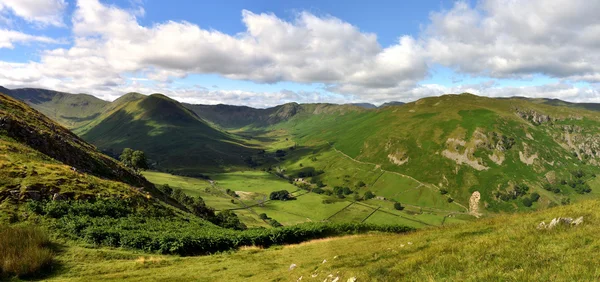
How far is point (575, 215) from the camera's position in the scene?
23.7 m

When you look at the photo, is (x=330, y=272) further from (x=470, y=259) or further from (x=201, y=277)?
(x=201, y=277)

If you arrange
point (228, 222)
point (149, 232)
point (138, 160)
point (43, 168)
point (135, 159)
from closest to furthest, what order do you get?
point (149, 232) < point (43, 168) < point (228, 222) < point (135, 159) < point (138, 160)

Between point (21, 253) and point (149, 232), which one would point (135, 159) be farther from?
point (21, 253)

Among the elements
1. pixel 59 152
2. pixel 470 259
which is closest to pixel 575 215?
pixel 470 259

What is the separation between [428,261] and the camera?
60.6ft

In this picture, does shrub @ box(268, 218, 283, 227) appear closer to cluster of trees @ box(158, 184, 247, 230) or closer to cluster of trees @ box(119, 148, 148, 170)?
cluster of trees @ box(158, 184, 247, 230)

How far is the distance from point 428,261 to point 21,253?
34087 millimetres

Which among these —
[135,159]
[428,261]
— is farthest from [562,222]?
[135,159]

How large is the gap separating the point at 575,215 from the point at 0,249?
49.3 metres

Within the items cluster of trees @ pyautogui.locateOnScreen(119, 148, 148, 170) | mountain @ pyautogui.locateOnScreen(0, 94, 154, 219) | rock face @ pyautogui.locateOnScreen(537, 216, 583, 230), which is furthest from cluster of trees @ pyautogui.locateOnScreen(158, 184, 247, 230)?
rock face @ pyautogui.locateOnScreen(537, 216, 583, 230)

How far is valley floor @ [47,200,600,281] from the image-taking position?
48.2 feet

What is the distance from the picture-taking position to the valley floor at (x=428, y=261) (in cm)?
1468

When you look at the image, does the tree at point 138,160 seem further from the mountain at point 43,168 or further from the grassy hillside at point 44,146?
the mountain at point 43,168

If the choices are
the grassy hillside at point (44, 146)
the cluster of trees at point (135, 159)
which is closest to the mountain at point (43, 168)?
the grassy hillside at point (44, 146)
